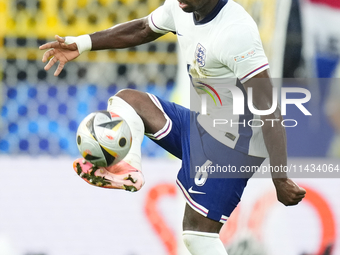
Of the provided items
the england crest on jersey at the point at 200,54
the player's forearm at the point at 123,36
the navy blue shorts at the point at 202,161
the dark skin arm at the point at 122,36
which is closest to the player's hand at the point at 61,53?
the dark skin arm at the point at 122,36

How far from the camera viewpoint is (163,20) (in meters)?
3.16

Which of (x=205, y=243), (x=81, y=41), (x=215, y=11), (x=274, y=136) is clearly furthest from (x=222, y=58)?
(x=205, y=243)

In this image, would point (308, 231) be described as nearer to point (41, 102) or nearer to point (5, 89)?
point (41, 102)

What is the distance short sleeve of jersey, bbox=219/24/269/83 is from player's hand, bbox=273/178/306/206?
0.51 meters

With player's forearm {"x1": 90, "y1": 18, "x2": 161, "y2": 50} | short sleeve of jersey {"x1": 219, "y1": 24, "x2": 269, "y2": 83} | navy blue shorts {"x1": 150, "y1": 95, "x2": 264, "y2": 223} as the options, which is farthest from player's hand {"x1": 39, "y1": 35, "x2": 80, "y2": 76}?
short sleeve of jersey {"x1": 219, "y1": 24, "x2": 269, "y2": 83}

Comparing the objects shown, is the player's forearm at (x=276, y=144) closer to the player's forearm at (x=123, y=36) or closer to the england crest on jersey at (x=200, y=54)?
the england crest on jersey at (x=200, y=54)

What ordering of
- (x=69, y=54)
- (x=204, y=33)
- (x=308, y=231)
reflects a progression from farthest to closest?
(x=308, y=231), (x=69, y=54), (x=204, y=33)

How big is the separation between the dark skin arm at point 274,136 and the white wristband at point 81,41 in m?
0.96

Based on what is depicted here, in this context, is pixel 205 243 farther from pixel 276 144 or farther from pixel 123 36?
pixel 123 36

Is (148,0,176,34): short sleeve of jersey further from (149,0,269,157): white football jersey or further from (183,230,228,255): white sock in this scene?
(183,230,228,255): white sock

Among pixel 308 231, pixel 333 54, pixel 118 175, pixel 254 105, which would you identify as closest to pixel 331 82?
pixel 333 54

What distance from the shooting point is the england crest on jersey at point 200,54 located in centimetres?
282

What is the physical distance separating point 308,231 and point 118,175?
91.2 inches

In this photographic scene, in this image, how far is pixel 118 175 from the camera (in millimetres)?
2559
